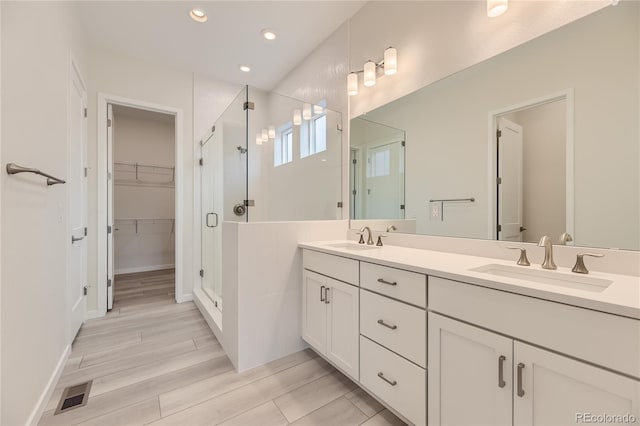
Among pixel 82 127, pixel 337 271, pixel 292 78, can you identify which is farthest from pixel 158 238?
pixel 337 271

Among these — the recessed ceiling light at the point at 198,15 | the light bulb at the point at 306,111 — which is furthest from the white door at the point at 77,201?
the light bulb at the point at 306,111

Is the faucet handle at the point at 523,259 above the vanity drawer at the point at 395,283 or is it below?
above

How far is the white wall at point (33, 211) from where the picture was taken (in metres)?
1.10

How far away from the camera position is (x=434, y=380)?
3.60 feet

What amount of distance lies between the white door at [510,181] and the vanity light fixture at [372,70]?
89cm

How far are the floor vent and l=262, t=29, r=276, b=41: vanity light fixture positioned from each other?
10.2 feet

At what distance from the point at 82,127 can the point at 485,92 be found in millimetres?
3427

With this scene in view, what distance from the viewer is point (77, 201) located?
238cm

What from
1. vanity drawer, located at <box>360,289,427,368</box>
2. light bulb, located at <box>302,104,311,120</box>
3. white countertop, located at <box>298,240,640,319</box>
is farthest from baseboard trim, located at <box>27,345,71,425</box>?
light bulb, located at <box>302,104,311,120</box>

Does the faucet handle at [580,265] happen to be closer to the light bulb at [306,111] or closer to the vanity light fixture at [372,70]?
the vanity light fixture at [372,70]

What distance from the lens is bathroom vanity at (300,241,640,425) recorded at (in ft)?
2.36

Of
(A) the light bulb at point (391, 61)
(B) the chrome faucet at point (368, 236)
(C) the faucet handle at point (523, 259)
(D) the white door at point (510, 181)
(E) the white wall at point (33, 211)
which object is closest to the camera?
(E) the white wall at point (33, 211)

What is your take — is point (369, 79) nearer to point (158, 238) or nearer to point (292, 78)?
point (292, 78)

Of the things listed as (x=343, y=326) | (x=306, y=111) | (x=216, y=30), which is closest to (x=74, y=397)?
(x=343, y=326)
